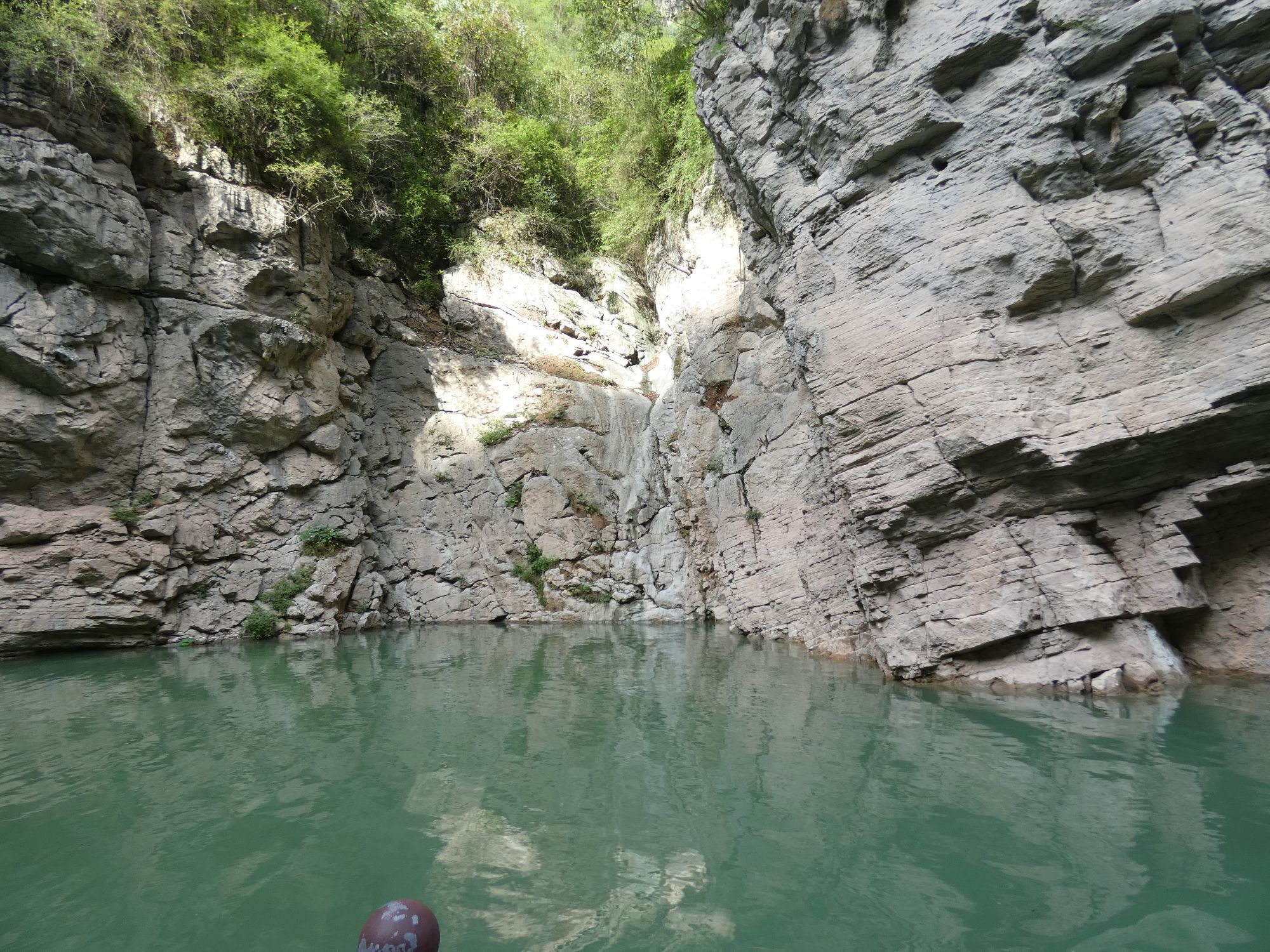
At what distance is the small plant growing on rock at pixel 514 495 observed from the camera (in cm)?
1631

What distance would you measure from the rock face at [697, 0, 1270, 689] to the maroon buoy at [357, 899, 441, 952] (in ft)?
25.4

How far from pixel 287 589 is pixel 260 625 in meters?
0.86

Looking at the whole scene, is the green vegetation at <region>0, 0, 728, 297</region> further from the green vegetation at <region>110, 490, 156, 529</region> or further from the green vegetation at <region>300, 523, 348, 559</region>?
the green vegetation at <region>300, 523, 348, 559</region>

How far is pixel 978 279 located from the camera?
788cm

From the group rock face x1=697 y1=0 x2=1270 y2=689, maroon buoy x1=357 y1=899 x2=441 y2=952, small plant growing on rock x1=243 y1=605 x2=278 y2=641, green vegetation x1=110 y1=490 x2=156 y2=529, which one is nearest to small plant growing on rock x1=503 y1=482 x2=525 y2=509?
small plant growing on rock x1=243 y1=605 x2=278 y2=641

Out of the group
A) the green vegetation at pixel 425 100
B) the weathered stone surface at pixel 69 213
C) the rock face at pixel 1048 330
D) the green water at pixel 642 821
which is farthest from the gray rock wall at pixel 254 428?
the rock face at pixel 1048 330

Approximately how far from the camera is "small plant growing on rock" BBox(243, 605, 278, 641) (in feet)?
41.3

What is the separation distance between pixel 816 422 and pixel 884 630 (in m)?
4.25

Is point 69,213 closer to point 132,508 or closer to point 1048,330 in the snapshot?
point 132,508

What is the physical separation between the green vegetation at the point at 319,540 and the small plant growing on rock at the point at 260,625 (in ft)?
4.69

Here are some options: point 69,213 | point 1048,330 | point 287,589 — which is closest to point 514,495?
point 287,589

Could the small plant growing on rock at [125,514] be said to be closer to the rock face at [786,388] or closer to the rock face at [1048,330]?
the rock face at [786,388]

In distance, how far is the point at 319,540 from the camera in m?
13.8

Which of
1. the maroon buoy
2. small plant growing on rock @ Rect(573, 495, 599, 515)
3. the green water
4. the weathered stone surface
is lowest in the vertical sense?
the green water
